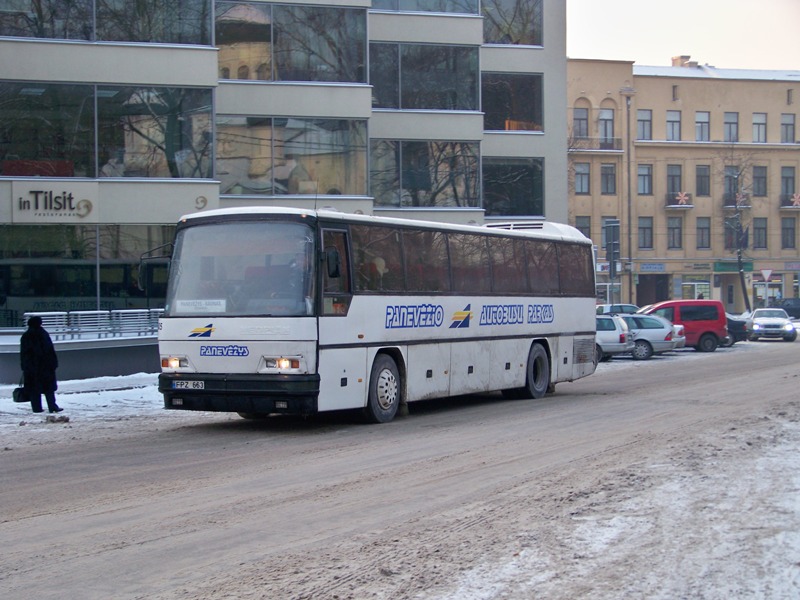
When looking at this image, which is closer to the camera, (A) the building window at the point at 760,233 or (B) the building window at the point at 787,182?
(A) the building window at the point at 760,233

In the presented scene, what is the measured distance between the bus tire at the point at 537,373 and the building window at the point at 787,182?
201 ft

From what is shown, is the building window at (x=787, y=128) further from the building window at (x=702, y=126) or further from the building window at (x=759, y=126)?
the building window at (x=702, y=126)

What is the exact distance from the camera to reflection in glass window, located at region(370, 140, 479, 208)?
3366cm

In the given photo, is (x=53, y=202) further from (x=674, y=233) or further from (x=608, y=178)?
(x=674, y=233)

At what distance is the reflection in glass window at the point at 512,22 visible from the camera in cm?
3731

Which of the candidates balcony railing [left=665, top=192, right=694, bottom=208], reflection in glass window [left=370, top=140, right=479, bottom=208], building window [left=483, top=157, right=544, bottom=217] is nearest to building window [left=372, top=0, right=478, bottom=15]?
reflection in glass window [left=370, top=140, right=479, bottom=208]

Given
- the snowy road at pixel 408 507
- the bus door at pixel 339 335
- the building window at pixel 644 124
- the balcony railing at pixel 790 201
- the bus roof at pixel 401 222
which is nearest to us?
the snowy road at pixel 408 507

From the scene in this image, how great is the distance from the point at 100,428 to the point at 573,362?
33.4ft

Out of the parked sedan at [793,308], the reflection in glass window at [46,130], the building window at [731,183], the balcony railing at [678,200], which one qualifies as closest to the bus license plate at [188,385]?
the reflection in glass window at [46,130]

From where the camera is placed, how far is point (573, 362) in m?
22.1

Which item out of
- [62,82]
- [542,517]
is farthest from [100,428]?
[62,82]

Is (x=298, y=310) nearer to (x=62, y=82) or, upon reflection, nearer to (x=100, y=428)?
(x=100, y=428)

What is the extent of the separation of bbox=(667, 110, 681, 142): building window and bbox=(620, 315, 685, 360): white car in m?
39.6

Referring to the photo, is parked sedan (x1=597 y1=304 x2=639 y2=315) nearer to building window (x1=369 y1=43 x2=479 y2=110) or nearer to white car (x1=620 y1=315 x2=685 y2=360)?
white car (x1=620 y1=315 x2=685 y2=360)
